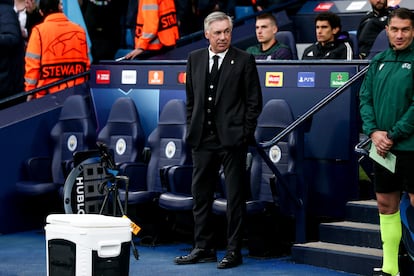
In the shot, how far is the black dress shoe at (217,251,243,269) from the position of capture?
29.3 feet

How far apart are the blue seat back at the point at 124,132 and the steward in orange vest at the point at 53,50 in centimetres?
101

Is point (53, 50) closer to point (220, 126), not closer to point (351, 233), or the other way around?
point (220, 126)

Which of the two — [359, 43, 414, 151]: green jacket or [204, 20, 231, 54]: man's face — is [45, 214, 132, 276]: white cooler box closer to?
[359, 43, 414, 151]: green jacket

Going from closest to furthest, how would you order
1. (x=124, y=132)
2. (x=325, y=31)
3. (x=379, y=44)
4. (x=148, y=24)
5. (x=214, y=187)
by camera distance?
(x=214, y=187) → (x=325, y=31) → (x=379, y=44) → (x=124, y=132) → (x=148, y=24)

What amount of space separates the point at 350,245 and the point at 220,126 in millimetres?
1407

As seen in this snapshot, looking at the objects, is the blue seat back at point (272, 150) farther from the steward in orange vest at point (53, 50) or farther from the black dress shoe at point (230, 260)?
the steward in orange vest at point (53, 50)

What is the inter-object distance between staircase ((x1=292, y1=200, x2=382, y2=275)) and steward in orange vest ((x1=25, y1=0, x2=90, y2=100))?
375cm

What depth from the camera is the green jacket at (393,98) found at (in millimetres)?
7719

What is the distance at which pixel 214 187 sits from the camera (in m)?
9.33

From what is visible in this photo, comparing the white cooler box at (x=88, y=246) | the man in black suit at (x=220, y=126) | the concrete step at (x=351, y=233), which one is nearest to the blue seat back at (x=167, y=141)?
the man in black suit at (x=220, y=126)

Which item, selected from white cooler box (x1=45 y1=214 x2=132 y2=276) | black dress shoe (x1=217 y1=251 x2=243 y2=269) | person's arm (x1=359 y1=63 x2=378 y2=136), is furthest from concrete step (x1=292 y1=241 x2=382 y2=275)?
white cooler box (x1=45 y1=214 x2=132 y2=276)

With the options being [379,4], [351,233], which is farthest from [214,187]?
[379,4]

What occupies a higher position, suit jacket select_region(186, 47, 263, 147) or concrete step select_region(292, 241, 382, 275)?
suit jacket select_region(186, 47, 263, 147)

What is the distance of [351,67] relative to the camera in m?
9.79
